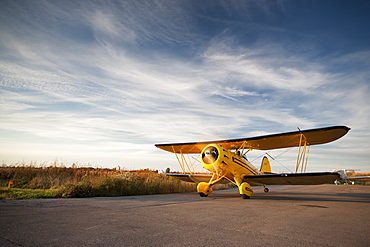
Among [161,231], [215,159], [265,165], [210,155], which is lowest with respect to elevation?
[161,231]

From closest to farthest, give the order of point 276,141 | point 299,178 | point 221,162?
point 299,178, point 221,162, point 276,141

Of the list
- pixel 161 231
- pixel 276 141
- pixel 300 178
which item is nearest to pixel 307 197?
pixel 300 178

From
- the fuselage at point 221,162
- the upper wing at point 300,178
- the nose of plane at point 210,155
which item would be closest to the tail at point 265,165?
the upper wing at point 300,178

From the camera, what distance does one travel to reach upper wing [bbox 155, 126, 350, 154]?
11.1 m

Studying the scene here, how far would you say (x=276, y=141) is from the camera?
13383 mm

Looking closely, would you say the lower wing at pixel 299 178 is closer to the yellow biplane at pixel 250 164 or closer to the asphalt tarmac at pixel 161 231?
the yellow biplane at pixel 250 164

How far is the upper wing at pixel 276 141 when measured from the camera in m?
11.1

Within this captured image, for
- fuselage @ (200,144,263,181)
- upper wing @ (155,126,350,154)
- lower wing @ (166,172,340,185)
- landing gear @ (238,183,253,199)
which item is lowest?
landing gear @ (238,183,253,199)

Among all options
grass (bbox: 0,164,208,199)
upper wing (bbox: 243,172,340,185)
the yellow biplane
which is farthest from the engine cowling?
grass (bbox: 0,164,208,199)

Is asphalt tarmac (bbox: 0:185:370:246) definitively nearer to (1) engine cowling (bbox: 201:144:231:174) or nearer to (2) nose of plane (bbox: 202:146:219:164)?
(1) engine cowling (bbox: 201:144:231:174)

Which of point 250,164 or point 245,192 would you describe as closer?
point 245,192

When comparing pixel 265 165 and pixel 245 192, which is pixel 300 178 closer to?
pixel 245 192

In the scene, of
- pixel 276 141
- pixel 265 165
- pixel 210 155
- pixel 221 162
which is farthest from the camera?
pixel 265 165

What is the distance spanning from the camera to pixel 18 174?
13.3 m
